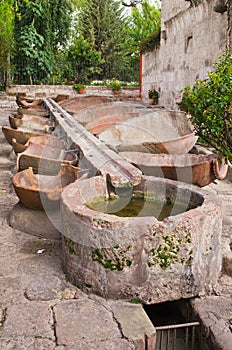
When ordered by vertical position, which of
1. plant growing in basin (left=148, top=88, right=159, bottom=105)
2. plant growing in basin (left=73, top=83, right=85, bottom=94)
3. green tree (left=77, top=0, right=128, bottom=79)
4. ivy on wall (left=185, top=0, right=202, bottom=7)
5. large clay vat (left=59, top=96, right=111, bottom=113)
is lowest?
large clay vat (left=59, top=96, right=111, bottom=113)

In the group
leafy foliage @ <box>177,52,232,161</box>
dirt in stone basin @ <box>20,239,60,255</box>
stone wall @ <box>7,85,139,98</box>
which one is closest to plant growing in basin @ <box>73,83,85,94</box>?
stone wall @ <box>7,85,139,98</box>

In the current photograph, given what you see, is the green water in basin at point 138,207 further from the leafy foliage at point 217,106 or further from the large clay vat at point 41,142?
the large clay vat at point 41,142

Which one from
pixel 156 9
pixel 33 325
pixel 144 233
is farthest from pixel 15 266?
pixel 156 9

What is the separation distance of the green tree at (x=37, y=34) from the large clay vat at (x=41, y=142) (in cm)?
1688

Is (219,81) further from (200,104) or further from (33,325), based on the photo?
(33,325)

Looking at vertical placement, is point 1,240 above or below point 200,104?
below

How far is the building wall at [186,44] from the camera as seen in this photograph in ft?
31.3

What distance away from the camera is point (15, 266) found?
3.29 meters

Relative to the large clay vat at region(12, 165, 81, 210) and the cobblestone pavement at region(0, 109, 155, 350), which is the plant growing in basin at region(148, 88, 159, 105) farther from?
the cobblestone pavement at region(0, 109, 155, 350)

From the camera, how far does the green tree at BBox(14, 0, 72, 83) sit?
72.3 ft

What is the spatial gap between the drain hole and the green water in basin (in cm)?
73

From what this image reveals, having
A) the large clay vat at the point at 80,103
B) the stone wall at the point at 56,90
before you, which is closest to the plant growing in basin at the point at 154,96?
the large clay vat at the point at 80,103

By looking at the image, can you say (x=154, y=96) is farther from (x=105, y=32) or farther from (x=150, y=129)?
(x=105, y=32)

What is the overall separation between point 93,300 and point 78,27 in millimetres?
37448
